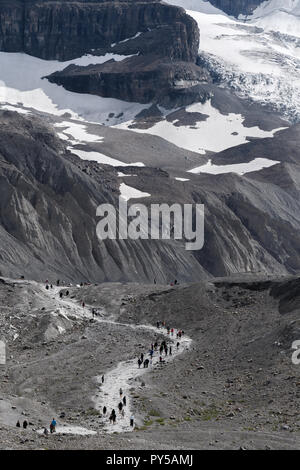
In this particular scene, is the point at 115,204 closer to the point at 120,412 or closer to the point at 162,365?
the point at 162,365

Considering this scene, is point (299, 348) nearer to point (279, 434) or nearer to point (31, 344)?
point (279, 434)

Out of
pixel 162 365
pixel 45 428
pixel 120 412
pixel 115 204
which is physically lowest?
pixel 115 204

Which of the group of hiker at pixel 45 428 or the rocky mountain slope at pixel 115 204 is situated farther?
the rocky mountain slope at pixel 115 204

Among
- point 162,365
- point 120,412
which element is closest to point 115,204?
point 162,365

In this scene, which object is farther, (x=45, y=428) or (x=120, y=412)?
(x=120, y=412)

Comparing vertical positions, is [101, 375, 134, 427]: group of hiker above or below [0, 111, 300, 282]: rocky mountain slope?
above

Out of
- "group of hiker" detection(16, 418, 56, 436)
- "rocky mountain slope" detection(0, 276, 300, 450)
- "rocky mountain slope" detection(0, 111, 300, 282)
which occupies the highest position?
"group of hiker" detection(16, 418, 56, 436)

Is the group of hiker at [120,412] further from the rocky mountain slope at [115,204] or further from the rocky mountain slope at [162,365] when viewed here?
the rocky mountain slope at [115,204]

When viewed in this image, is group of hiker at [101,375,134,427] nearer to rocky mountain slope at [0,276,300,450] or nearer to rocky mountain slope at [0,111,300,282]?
rocky mountain slope at [0,276,300,450]

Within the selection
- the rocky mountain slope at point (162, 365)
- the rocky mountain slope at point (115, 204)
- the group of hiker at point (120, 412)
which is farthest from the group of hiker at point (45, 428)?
the rocky mountain slope at point (115, 204)

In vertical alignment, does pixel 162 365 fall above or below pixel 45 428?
below

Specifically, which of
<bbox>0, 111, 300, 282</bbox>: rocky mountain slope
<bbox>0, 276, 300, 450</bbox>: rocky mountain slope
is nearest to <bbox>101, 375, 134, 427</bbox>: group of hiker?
<bbox>0, 276, 300, 450</bbox>: rocky mountain slope

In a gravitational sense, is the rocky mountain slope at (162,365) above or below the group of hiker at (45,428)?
below
